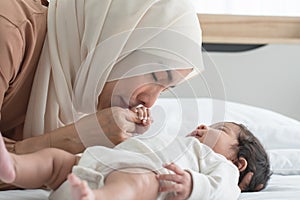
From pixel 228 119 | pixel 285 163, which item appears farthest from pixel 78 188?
pixel 228 119

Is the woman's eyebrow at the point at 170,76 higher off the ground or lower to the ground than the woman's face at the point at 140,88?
higher

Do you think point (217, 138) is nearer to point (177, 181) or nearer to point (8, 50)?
point (177, 181)

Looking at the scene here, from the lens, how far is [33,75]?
1.46 metres

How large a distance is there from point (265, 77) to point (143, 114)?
5.67ft

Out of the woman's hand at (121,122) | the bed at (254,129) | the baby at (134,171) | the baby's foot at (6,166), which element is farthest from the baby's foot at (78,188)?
the woman's hand at (121,122)

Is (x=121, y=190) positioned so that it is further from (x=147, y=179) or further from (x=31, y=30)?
(x=31, y=30)

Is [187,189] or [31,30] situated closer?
[187,189]

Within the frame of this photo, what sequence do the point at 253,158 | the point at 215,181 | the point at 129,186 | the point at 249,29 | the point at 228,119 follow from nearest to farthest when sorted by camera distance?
the point at 129,186, the point at 215,181, the point at 253,158, the point at 228,119, the point at 249,29

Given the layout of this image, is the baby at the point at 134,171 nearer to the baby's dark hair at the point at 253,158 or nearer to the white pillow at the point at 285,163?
the baby's dark hair at the point at 253,158

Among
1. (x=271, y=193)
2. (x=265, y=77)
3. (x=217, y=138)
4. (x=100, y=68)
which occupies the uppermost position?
(x=100, y=68)

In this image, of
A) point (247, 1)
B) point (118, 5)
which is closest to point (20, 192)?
point (118, 5)

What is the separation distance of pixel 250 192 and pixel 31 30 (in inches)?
24.7

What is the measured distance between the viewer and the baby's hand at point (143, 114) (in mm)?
1313

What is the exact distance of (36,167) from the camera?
1.04 m
